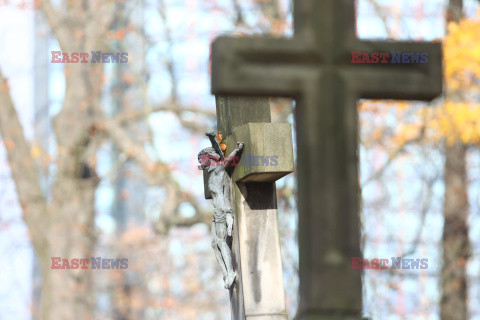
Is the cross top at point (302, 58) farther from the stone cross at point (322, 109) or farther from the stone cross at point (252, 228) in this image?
the stone cross at point (252, 228)

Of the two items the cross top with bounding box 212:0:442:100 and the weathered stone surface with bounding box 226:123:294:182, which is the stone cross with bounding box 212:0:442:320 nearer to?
the cross top with bounding box 212:0:442:100

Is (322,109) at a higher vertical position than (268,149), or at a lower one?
lower

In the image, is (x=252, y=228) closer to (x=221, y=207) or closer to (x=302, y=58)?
(x=221, y=207)

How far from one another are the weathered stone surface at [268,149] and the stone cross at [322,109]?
421cm

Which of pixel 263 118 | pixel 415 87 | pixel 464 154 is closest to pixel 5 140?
pixel 464 154

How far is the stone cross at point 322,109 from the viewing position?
10.0 feet

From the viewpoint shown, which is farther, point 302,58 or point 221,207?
point 221,207

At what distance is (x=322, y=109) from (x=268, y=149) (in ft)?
14.4

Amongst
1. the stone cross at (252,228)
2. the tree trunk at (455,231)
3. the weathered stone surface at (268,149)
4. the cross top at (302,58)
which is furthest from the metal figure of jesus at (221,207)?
the tree trunk at (455,231)

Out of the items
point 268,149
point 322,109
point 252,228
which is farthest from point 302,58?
point 252,228

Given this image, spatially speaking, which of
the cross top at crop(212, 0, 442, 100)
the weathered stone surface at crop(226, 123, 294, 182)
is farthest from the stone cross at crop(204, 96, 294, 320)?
the cross top at crop(212, 0, 442, 100)

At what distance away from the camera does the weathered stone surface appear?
7.56 meters

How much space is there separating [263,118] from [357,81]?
4.99 m

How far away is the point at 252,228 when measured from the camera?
8133 millimetres
